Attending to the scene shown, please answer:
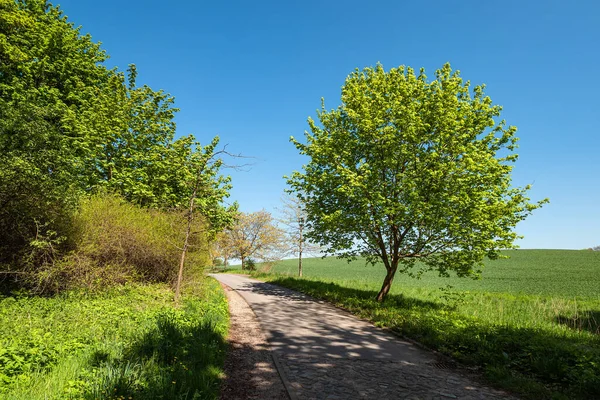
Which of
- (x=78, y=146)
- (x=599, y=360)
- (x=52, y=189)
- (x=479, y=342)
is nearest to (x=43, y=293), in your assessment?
(x=52, y=189)

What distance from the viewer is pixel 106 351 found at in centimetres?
A: 574

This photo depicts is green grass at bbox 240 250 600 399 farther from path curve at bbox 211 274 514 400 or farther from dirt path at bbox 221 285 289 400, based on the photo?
dirt path at bbox 221 285 289 400

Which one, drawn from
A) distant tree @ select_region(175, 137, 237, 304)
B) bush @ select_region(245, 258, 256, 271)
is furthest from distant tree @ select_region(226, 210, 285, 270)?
distant tree @ select_region(175, 137, 237, 304)

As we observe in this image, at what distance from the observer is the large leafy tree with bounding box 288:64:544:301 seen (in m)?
13.0

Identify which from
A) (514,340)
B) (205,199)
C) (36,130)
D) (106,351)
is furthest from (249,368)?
(205,199)

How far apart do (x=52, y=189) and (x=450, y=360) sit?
1394 centimetres

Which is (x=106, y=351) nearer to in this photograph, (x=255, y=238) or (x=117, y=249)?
(x=117, y=249)

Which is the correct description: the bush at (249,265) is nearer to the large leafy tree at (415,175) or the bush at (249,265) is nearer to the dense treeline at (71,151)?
the dense treeline at (71,151)

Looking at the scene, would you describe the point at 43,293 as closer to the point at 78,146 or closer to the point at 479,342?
the point at 78,146

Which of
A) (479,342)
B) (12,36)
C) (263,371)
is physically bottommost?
(263,371)

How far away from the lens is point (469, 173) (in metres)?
13.1

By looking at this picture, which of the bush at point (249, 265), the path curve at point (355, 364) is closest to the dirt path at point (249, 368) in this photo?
the path curve at point (355, 364)

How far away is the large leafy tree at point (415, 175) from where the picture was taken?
12977 mm

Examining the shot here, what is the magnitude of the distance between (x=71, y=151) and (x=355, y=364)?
13137 mm
